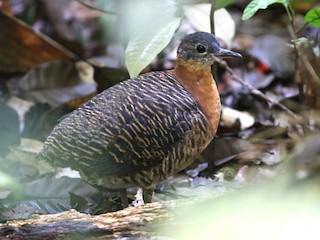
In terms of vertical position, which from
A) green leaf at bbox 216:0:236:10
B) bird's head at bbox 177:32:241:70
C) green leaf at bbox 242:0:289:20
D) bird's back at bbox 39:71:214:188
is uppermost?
green leaf at bbox 216:0:236:10

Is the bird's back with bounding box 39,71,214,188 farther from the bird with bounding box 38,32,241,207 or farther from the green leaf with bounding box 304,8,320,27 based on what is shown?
the green leaf with bounding box 304,8,320,27

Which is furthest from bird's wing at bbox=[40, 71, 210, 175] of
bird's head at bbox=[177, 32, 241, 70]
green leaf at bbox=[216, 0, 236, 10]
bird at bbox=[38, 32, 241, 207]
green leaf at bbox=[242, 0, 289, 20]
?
green leaf at bbox=[216, 0, 236, 10]

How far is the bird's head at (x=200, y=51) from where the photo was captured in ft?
12.2

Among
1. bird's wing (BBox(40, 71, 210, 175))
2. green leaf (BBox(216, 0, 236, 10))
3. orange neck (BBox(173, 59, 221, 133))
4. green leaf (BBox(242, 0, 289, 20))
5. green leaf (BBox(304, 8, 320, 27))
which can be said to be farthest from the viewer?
green leaf (BBox(216, 0, 236, 10))

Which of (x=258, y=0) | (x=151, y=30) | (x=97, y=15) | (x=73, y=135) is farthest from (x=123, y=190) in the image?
(x=97, y=15)

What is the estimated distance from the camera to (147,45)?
153 inches

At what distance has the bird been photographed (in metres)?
3.37

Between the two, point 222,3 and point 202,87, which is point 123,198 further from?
point 222,3

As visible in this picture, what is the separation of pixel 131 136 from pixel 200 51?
2.16ft

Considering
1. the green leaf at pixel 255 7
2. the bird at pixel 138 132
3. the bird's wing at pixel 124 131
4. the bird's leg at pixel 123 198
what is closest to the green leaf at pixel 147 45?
the bird at pixel 138 132

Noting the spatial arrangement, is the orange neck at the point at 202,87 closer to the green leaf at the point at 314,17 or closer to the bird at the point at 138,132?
the bird at the point at 138,132

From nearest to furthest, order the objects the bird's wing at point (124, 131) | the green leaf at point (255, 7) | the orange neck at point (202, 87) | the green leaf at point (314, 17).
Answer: the bird's wing at point (124, 131), the green leaf at point (255, 7), the orange neck at point (202, 87), the green leaf at point (314, 17)

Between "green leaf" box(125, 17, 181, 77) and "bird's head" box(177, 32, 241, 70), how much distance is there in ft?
0.49

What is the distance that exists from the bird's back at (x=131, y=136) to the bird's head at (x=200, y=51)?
22 cm
